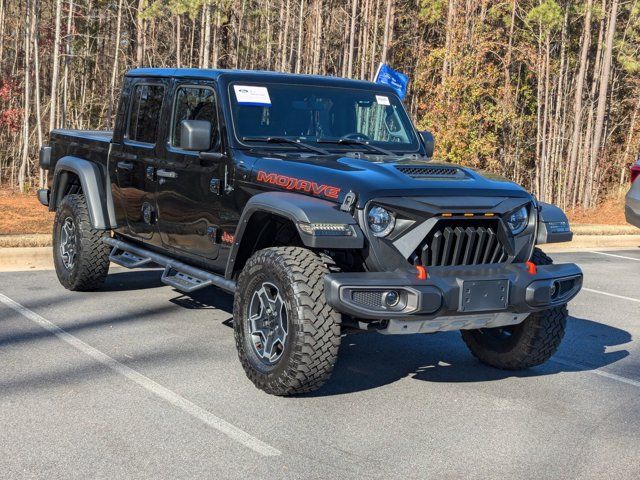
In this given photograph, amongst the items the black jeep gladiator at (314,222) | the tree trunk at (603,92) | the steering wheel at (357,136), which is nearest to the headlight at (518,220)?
the black jeep gladiator at (314,222)

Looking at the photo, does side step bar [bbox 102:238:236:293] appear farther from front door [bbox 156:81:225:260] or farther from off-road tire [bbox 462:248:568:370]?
off-road tire [bbox 462:248:568:370]

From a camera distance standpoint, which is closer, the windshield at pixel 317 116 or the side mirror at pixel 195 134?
the side mirror at pixel 195 134

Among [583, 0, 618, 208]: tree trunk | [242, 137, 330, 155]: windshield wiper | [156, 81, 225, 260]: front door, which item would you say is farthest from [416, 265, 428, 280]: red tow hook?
[583, 0, 618, 208]: tree trunk

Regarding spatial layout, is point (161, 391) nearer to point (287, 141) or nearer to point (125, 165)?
point (287, 141)

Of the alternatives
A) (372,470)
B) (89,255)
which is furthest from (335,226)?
(89,255)

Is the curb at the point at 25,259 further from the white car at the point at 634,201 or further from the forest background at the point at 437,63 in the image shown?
the forest background at the point at 437,63

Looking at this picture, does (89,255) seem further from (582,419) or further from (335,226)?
(582,419)

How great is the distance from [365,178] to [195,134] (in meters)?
1.36

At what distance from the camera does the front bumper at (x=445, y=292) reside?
15.7ft

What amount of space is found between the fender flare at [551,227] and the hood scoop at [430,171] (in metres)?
0.60

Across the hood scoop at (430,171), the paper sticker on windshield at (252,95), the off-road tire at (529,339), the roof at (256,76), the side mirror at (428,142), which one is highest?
the roof at (256,76)

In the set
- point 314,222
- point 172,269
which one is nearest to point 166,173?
point 172,269

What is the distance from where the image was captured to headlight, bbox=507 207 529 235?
18.0 ft

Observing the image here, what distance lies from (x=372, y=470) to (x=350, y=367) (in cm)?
190
